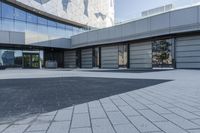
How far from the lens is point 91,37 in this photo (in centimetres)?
3338

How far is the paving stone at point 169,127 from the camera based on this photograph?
3.64 m

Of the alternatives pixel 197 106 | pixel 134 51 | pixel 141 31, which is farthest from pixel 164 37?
pixel 197 106

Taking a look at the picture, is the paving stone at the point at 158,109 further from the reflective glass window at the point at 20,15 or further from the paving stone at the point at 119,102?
the reflective glass window at the point at 20,15

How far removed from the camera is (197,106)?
17.7 feet

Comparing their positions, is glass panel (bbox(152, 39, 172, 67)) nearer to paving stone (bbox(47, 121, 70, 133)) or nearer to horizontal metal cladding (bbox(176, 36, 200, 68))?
horizontal metal cladding (bbox(176, 36, 200, 68))

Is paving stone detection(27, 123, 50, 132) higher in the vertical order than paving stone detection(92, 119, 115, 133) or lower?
lower

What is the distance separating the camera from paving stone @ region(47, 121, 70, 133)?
12.4ft

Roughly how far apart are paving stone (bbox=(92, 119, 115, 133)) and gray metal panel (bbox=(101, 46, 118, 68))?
27.6 m

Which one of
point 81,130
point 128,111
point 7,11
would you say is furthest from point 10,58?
point 81,130

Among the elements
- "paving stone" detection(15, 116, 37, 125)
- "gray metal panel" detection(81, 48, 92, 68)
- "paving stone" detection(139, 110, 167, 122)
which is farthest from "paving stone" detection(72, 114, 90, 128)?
"gray metal panel" detection(81, 48, 92, 68)

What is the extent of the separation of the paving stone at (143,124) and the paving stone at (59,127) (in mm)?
1285

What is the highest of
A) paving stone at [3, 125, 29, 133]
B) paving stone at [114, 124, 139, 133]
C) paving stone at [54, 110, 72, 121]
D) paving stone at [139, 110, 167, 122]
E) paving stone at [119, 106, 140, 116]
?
paving stone at [139, 110, 167, 122]

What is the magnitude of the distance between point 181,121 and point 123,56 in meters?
26.8

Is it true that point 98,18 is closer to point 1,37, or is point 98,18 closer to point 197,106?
point 1,37
